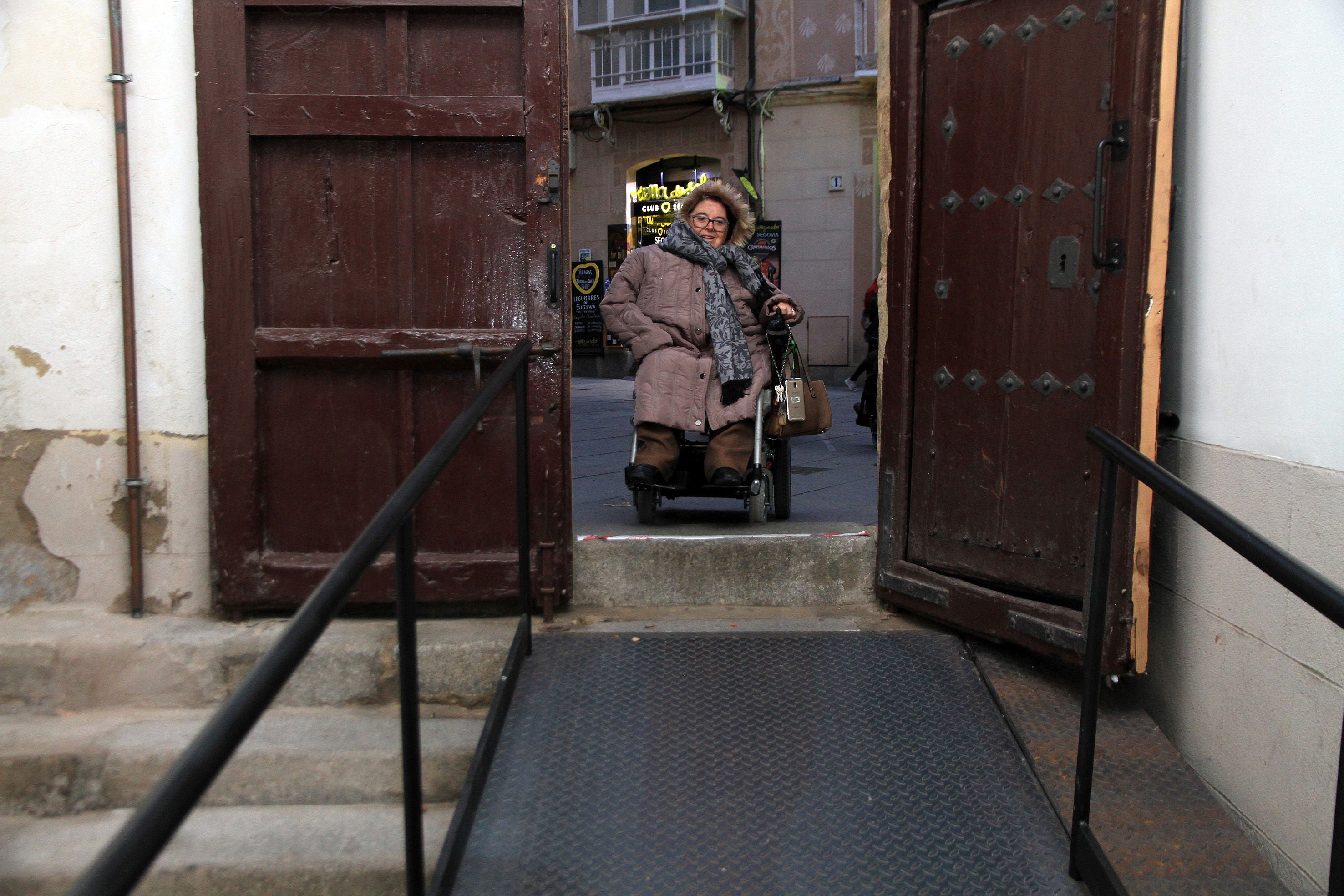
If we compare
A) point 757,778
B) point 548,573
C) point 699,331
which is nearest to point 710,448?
point 699,331

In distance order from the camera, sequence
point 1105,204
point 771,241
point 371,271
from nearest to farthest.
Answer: point 1105,204 < point 371,271 < point 771,241

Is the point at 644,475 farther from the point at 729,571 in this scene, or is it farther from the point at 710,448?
the point at 729,571

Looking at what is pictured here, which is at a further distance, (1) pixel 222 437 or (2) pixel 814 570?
(2) pixel 814 570

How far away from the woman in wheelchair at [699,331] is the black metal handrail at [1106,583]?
194 cm

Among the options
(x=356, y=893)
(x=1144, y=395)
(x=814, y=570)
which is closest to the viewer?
(x=356, y=893)

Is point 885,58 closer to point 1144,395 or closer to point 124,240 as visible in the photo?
point 1144,395

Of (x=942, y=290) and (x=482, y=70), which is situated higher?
(x=482, y=70)

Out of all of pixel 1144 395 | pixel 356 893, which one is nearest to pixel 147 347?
pixel 356 893

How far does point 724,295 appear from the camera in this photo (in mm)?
4473

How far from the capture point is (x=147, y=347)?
3445 millimetres

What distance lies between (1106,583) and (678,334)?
239 centimetres

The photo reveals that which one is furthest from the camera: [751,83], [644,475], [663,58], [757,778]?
[663,58]

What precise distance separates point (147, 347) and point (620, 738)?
192 centimetres

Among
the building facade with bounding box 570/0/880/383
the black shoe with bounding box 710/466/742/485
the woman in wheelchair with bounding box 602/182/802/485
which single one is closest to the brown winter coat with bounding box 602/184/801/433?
the woman in wheelchair with bounding box 602/182/802/485
